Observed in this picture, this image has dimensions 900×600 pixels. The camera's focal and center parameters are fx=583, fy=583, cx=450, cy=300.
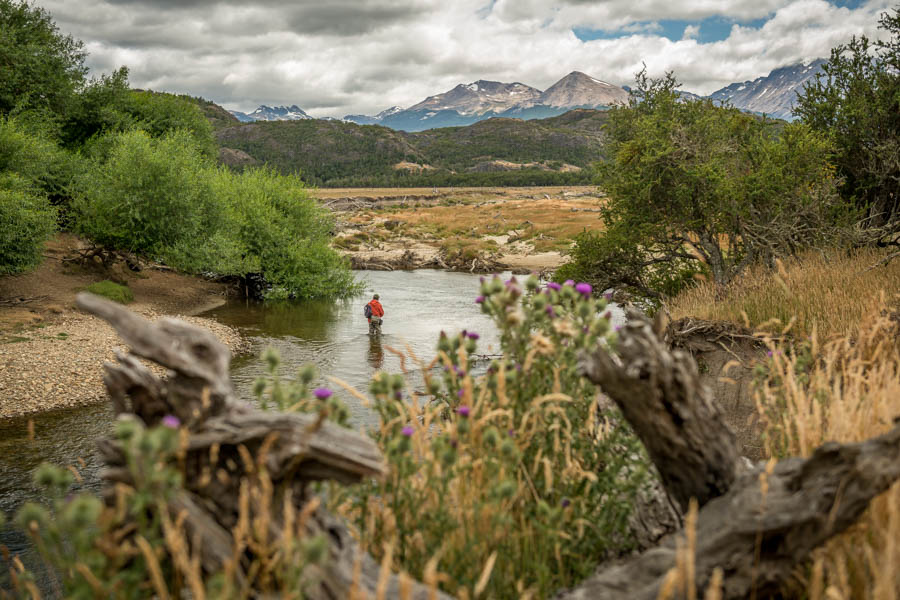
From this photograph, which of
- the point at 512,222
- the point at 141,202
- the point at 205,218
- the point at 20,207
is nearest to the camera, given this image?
the point at 20,207

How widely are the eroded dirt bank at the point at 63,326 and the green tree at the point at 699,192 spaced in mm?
13744

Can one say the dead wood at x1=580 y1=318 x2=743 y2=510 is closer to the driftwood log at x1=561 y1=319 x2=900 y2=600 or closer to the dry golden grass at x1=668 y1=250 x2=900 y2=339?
the driftwood log at x1=561 y1=319 x2=900 y2=600

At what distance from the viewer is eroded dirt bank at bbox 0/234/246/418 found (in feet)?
48.2

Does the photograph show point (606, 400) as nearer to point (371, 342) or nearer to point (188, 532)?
point (188, 532)

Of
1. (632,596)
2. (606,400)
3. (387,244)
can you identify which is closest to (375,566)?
(632,596)

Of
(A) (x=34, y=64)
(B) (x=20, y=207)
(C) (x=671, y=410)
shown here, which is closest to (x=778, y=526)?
(C) (x=671, y=410)

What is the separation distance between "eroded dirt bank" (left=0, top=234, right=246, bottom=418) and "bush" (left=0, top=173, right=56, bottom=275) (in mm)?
1872

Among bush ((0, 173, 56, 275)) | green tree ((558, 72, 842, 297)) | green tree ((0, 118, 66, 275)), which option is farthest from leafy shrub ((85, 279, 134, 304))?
green tree ((558, 72, 842, 297))

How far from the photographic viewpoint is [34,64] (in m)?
30.4

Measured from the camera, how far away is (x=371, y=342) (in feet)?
71.4

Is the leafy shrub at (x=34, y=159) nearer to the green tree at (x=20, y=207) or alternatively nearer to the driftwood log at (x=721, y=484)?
the green tree at (x=20, y=207)

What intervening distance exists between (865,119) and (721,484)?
53.2 ft

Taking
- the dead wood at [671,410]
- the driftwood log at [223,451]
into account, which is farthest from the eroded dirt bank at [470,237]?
the driftwood log at [223,451]

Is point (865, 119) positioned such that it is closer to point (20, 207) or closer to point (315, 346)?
point (315, 346)
